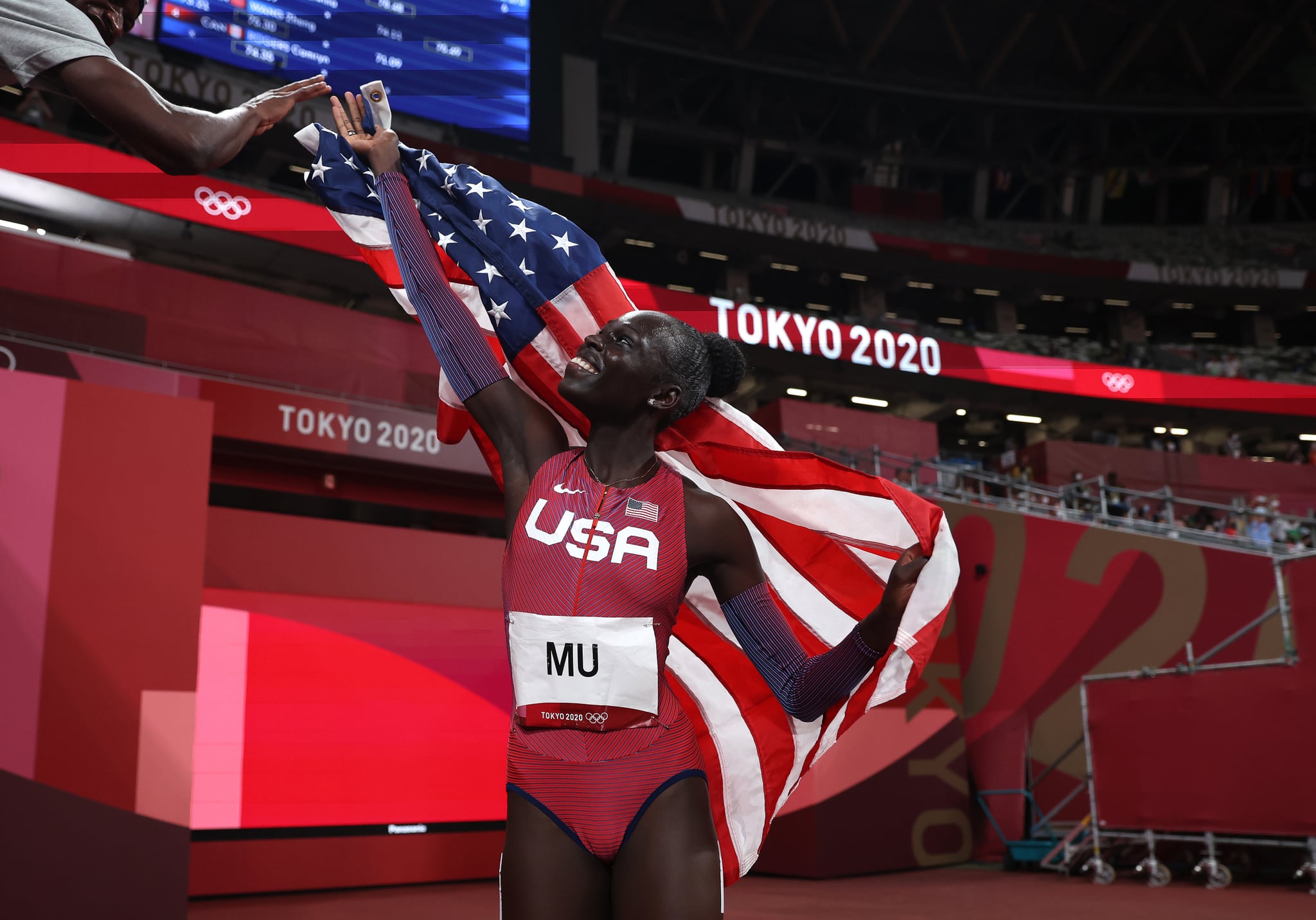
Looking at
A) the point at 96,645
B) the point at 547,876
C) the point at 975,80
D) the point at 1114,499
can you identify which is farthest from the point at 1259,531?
the point at 975,80

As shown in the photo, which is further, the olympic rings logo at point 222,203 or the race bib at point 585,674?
the olympic rings logo at point 222,203

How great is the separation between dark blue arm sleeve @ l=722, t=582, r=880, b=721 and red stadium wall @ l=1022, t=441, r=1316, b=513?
73.0 ft

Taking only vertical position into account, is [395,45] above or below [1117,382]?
above

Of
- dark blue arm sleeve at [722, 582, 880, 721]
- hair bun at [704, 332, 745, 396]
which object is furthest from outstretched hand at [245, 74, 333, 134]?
dark blue arm sleeve at [722, 582, 880, 721]

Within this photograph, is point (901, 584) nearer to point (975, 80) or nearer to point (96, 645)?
point (96, 645)

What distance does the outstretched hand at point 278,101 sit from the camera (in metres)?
2.35

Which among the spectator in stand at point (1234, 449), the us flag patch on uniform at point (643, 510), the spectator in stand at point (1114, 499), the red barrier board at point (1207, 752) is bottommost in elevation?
the red barrier board at point (1207, 752)

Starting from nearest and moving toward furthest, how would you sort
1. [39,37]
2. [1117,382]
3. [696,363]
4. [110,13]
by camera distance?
[39,37] → [110,13] → [696,363] → [1117,382]

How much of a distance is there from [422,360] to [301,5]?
308 inches

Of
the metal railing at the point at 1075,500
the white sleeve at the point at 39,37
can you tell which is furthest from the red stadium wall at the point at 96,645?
the metal railing at the point at 1075,500

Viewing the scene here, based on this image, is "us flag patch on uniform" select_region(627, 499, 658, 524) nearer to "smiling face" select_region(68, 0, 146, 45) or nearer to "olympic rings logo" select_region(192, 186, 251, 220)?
"smiling face" select_region(68, 0, 146, 45)

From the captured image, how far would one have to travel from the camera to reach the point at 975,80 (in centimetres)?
3325

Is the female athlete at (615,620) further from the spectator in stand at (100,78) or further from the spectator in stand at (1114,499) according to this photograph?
the spectator in stand at (1114,499)

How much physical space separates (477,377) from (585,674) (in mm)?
805
